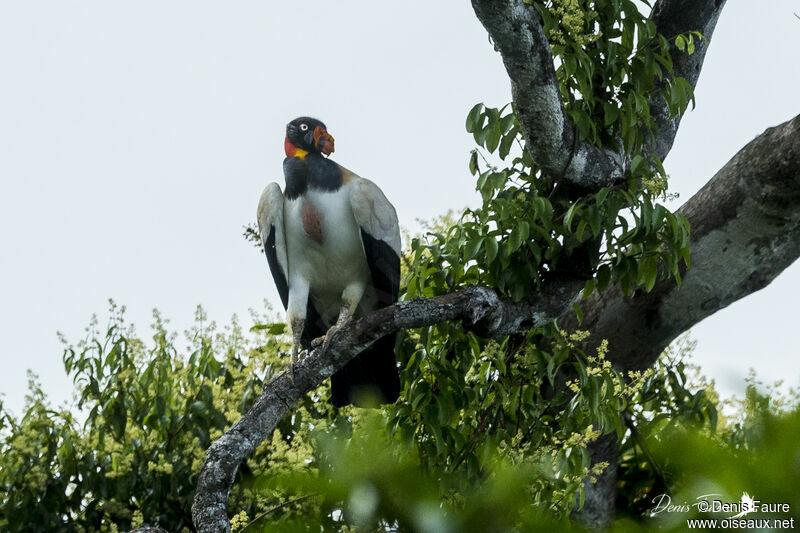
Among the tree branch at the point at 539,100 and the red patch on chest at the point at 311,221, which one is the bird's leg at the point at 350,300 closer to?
the red patch on chest at the point at 311,221

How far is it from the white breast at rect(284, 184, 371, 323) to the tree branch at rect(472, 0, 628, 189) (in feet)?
2.59

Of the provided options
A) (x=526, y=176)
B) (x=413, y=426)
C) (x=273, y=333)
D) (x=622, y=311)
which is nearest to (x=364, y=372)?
(x=413, y=426)

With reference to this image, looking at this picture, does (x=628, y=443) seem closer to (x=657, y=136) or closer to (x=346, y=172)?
(x=657, y=136)

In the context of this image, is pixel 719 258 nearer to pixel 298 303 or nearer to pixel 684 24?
pixel 684 24

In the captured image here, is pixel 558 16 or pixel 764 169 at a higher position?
pixel 558 16

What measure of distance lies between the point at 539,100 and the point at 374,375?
1244mm

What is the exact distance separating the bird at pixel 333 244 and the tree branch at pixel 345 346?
1.59 ft

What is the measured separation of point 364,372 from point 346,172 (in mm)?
759

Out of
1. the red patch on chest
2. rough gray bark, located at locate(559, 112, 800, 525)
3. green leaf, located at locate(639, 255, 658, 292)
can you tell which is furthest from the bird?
rough gray bark, located at locate(559, 112, 800, 525)

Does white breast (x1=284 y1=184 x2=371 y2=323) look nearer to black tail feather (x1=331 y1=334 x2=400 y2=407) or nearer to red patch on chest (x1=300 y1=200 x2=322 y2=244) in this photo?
red patch on chest (x1=300 y1=200 x2=322 y2=244)

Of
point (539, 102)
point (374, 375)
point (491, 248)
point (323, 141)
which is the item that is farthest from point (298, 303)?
point (539, 102)

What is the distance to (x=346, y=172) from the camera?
12.2 ft

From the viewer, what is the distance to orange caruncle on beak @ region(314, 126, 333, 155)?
3.71m

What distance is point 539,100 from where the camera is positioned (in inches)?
118
